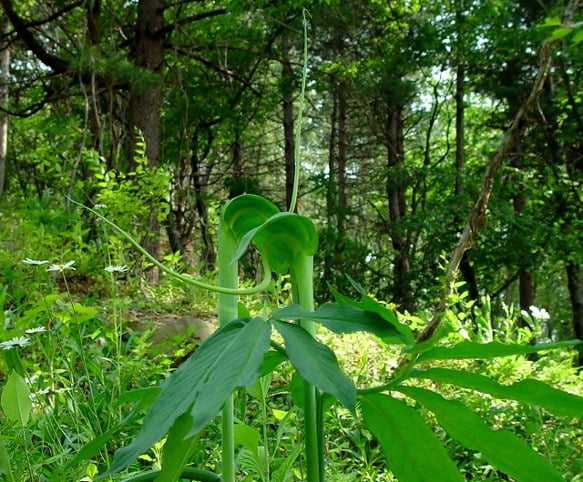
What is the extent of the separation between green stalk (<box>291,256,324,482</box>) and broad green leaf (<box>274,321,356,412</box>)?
9 centimetres

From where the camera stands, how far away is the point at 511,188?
868cm

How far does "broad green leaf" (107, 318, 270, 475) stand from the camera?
38 centimetres

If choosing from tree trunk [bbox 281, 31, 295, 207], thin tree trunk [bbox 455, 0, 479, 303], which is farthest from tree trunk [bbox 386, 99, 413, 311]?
tree trunk [bbox 281, 31, 295, 207]

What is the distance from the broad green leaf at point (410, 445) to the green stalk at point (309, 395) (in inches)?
2.4

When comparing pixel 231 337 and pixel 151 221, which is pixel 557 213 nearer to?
pixel 151 221

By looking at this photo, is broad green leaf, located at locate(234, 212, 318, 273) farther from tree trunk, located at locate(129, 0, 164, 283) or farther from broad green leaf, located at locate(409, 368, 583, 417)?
tree trunk, located at locate(129, 0, 164, 283)

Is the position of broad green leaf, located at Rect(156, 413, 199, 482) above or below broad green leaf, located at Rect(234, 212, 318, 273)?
below

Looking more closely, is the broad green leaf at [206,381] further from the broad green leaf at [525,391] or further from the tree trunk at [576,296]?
the tree trunk at [576,296]

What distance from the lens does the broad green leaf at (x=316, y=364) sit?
0.40 metres

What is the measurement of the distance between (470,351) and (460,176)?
306 inches

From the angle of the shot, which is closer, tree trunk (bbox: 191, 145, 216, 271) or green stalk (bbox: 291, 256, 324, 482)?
green stalk (bbox: 291, 256, 324, 482)

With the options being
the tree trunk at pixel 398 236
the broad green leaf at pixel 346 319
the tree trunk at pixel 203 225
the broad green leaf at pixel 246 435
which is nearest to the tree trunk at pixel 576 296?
the tree trunk at pixel 398 236

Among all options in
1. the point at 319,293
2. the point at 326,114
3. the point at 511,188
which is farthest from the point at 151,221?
the point at 326,114

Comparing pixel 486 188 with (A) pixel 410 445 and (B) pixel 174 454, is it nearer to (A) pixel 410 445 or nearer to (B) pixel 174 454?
(A) pixel 410 445
